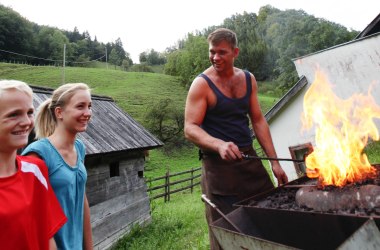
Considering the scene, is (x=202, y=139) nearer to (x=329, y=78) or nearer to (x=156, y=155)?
(x=329, y=78)

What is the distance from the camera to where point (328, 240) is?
2.04 m

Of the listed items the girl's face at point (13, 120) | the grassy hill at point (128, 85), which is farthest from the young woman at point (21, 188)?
the grassy hill at point (128, 85)

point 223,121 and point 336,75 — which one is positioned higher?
point 336,75

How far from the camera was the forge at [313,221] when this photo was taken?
5.97 feet

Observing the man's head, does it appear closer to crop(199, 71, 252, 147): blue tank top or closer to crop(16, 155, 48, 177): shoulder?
crop(199, 71, 252, 147): blue tank top

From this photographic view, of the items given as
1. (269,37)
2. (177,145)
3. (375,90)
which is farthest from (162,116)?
(269,37)

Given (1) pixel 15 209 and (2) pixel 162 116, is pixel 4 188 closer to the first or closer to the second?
(1) pixel 15 209

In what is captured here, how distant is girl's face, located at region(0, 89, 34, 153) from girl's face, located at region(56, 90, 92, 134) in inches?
23.5

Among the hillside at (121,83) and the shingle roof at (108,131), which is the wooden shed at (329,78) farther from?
the hillside at (121,83)

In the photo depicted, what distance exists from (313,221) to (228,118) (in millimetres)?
1331

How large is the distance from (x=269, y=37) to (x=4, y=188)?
63.4 metres

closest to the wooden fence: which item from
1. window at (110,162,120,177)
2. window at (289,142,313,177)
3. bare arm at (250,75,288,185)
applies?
window at (289,142,313,177)

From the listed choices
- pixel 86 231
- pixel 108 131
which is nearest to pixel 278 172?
pixel 86 231

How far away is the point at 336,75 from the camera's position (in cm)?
1101
